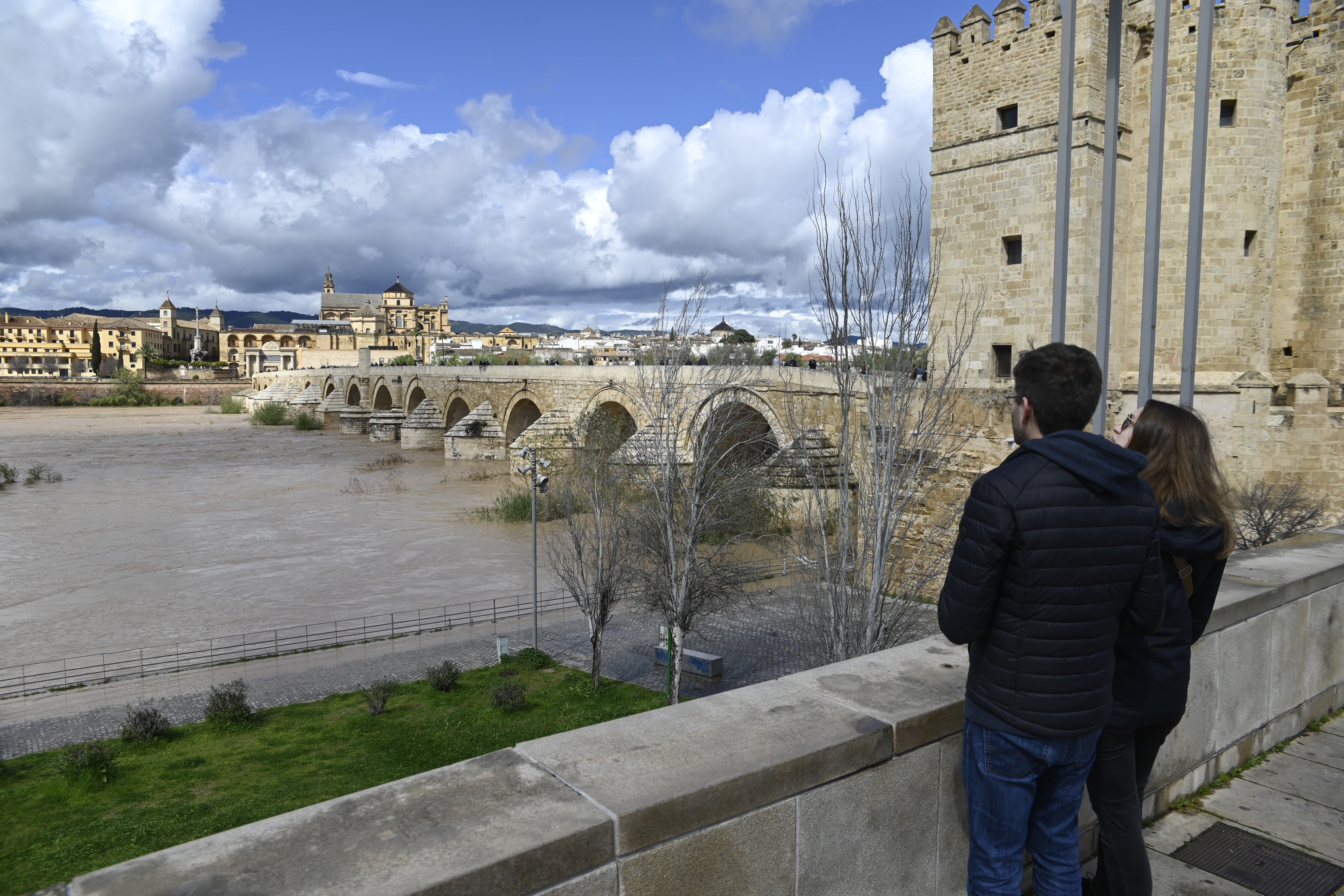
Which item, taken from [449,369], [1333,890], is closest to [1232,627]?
[1333,890]

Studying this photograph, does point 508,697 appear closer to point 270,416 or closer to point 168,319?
point 270,416

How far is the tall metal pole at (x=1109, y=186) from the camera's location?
362cm

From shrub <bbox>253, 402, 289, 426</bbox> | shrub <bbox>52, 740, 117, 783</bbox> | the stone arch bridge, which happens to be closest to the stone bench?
the stone arch bridge

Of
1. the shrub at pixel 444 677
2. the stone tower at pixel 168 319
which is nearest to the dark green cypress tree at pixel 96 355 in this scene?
the stone tower at pixel 168 319

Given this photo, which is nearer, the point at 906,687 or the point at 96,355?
the point at 906,687

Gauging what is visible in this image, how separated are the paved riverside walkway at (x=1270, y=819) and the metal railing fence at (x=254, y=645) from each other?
1118 centimetres

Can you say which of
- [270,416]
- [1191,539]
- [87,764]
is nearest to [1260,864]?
[1191,539]

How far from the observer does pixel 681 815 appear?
59.0 inches

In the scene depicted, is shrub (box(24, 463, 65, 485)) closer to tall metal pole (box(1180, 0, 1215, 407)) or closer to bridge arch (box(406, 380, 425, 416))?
bridge arch (box(406, 380, 425, 416))

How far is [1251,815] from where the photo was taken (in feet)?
8.73

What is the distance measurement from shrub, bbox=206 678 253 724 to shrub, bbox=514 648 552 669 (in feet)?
10.9

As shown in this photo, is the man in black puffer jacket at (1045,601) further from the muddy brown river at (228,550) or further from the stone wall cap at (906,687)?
the muddy brown river at (228,550)

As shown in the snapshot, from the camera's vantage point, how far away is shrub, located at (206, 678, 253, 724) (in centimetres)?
905

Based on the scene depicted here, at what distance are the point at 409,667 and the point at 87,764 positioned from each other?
383cm
